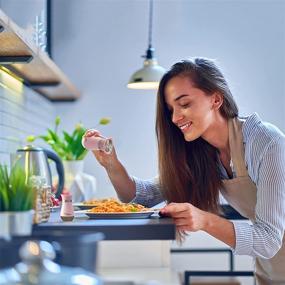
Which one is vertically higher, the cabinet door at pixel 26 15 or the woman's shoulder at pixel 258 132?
the cabinet door at pixel 26 15

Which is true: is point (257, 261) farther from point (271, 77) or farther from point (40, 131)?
point (271, 77)

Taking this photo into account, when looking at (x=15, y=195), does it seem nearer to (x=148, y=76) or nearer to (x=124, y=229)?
(x=124, y=229)

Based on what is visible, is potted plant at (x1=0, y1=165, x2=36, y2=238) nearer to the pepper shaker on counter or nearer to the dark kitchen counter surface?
the dark kitchen counter surface

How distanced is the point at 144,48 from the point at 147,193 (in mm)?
2107

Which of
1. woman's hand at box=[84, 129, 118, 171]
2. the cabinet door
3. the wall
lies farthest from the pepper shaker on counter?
the wall

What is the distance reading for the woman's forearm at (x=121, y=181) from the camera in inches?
72.9

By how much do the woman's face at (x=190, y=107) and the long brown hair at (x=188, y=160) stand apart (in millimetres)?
49

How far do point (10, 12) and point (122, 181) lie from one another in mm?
1253

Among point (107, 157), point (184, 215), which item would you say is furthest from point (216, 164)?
point (184, 215)

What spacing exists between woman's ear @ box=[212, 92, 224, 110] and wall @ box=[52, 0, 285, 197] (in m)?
2.09

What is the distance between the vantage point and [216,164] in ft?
6.12

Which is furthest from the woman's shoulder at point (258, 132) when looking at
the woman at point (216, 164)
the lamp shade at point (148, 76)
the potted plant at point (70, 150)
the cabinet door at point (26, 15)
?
the potted plant at point (70, 150)

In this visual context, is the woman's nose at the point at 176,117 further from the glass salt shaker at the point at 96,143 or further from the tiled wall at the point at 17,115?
the tiled wall at the point at 17,115

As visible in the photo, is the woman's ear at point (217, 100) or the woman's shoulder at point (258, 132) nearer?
the woman's shoulder at point (258, 132)
